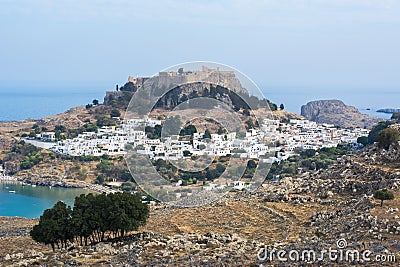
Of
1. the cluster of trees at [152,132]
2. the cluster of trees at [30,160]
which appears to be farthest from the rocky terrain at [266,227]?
the cluster of trees at [30,160]

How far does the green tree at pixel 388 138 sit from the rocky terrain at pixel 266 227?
1.16ft

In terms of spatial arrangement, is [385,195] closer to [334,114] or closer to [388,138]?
[388,138]

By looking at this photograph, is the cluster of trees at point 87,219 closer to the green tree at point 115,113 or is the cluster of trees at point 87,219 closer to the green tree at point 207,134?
the green tree at point 207,134

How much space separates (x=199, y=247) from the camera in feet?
38.8

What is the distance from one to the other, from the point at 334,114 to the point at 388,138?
7310 centimetres

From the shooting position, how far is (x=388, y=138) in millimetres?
21297

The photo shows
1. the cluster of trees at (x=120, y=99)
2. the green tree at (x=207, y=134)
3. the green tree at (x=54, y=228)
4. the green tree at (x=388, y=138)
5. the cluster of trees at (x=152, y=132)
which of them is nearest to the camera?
the green tree at (x=54, y=228)

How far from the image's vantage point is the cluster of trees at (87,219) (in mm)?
12789

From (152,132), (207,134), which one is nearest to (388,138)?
(152,132)

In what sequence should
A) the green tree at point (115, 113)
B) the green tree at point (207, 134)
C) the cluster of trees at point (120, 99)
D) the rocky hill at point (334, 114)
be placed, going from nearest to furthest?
the green tree at point (207, 134) → the green tree at point (115, 113) → the cluster of trees at point (120, 99) → the rocky hill at point (334, 114)

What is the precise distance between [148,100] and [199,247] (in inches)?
404

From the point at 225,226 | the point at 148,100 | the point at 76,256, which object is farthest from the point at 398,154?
the point at 76,256

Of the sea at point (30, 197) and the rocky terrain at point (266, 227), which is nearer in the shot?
the rocky terrain at point (266, 227)

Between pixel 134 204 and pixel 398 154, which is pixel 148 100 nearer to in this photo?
pixel 134 204
